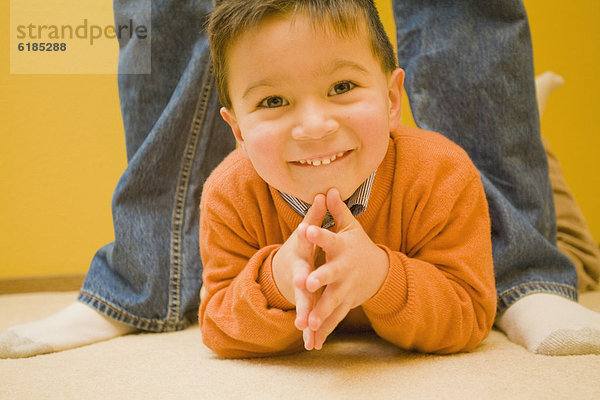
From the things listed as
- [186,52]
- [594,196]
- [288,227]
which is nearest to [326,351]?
[288,227]

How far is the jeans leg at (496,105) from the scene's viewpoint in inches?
37.6

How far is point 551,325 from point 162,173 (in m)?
0.72

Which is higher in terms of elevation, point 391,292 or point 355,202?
point 355,202

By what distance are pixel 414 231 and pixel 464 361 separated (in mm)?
194

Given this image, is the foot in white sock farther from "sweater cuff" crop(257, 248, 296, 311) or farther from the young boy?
"sweater cuff" crop(257, 248, 296, 311)

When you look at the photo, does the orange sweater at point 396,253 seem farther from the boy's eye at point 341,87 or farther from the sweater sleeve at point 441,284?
→ the boy's eye at point 341,87

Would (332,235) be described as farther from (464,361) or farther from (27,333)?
(27,333)

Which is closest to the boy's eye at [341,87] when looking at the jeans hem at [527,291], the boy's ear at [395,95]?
the boy's ear at [395,95]

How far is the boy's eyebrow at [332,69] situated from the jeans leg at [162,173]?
1.17ft

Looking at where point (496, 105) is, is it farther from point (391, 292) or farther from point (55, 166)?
point (55, 166)

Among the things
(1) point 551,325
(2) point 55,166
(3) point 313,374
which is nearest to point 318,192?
(3) point 313,374

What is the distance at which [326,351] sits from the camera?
795 millimetres

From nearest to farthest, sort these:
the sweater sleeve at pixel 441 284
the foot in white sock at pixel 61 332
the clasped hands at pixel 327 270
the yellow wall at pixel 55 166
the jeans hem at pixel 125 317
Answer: the clasped hands at pixel 327 270 → the sweater sleeve at pixel 441 284 → the foot in white sock at pixel 61 332 → the jeans hem at pixel 125 317 → the yellow wall at pixel 55 166

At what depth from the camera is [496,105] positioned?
973mm
